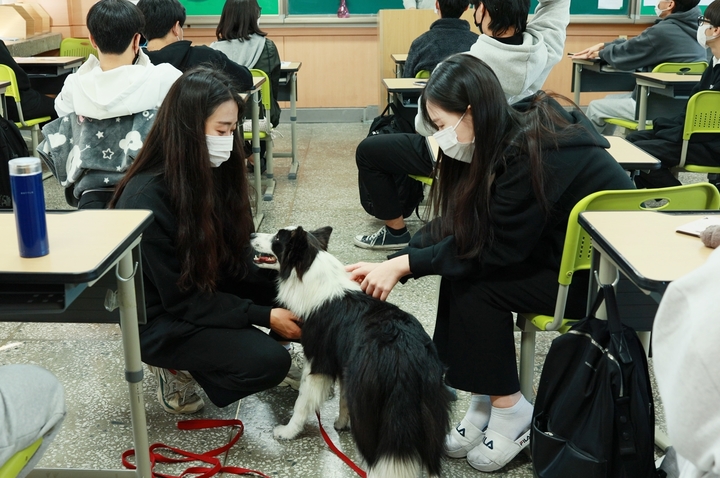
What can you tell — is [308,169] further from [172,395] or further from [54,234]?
[54,234]

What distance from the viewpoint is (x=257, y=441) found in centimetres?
230

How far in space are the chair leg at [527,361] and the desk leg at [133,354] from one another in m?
1.12

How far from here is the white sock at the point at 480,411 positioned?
2236mm

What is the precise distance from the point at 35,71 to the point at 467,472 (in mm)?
4990

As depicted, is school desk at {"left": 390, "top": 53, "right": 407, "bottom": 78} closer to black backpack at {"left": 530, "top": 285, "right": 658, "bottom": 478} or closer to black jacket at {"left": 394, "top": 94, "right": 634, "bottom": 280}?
black jacket at {"left": 394, "top": 94, "right": 634, "bottom": 280}

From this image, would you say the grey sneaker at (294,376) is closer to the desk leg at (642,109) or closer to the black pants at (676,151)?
the black pants at (676,151)

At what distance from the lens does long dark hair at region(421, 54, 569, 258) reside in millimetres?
1938

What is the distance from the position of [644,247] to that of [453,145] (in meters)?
0.65

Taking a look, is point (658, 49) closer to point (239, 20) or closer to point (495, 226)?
point (239, 20)

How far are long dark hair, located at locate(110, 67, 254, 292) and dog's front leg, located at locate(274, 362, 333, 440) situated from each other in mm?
412

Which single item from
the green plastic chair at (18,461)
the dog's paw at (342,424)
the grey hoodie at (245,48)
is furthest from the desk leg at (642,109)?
the green plastic chair at (18,461)

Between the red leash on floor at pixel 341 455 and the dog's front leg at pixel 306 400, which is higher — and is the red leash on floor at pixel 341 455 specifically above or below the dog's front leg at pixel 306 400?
below

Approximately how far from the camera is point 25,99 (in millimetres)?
5199

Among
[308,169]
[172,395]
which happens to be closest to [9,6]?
[308,169]
